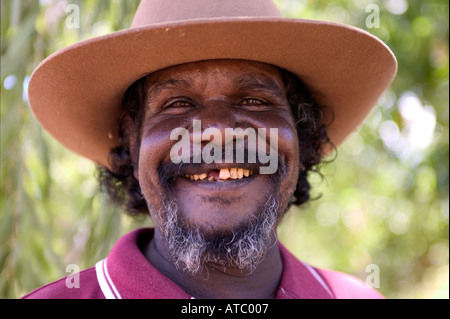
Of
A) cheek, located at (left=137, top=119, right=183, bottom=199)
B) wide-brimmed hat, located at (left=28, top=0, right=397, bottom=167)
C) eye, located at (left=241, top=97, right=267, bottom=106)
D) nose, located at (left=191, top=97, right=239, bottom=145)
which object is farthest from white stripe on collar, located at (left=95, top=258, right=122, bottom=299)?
eye, located at (left=241, top=97, right=267, bottom=106)

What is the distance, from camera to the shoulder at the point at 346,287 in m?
2.45

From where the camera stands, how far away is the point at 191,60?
202 cm

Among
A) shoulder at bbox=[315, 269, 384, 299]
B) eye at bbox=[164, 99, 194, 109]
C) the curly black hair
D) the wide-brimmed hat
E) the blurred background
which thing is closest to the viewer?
the wide-brimmed hat

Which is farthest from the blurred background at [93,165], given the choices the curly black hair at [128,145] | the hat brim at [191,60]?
the hat brim at [191,60]

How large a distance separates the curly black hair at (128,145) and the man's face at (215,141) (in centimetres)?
13

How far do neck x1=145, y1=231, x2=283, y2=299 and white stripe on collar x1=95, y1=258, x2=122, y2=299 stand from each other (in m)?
0.21

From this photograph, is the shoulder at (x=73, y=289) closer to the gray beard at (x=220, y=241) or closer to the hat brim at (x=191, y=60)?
the gray beard at (x=220, y=241)

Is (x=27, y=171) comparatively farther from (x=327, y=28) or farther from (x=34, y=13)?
(x=327, y=28)

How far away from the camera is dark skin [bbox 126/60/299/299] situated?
199 cm

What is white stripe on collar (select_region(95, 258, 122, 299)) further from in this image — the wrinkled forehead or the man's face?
the wrinkled forehead

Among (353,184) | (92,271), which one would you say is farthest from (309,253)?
(92,271)

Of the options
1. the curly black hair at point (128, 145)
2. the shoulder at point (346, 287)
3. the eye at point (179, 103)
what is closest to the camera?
the eye at point (179, 103)

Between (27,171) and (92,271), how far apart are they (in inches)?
41.1

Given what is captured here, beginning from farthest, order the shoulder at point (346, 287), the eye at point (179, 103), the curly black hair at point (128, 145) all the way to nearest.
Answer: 1. the shoulder at point (346, 287)
2. the curly black hair at point (128, 145)
3. the eye at point (179, 103)
